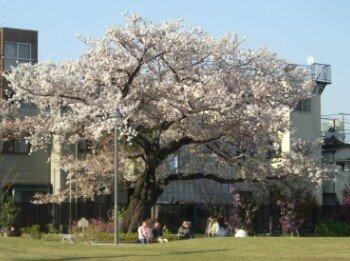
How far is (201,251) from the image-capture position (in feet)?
75.6

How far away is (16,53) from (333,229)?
19490 millimetres

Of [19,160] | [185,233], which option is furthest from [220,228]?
[19,160]

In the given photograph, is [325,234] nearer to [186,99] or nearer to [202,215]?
[202,215]

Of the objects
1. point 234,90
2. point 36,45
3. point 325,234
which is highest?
point 36,45

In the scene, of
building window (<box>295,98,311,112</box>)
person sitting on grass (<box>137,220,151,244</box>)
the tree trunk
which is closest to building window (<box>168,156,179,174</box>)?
the tree trunk

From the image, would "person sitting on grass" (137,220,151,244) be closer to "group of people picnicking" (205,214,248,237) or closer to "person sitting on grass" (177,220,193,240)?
"person sitting on grass" (177,220,193,240)

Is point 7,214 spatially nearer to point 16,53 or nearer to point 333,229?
point 16,53

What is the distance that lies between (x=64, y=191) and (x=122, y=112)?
28.2 ft

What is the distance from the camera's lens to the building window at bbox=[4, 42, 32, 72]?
4688 centimetres

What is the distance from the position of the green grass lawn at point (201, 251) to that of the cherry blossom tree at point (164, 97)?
762cm

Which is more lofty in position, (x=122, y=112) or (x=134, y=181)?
(x=122, y=112)

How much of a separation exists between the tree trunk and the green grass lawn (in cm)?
863

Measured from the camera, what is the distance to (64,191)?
39094mm

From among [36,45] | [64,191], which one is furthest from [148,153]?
[36,45]
